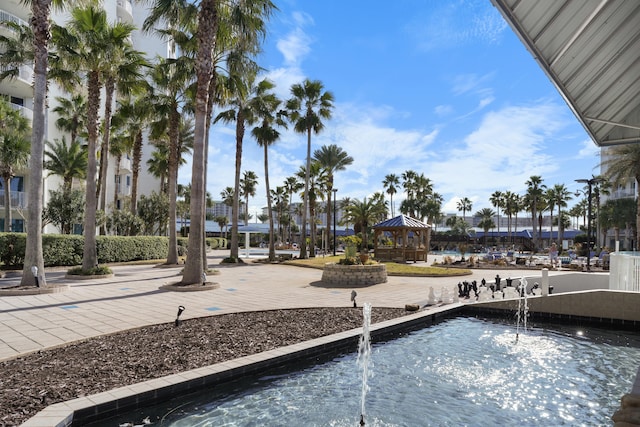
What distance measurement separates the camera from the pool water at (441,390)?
15.3 ft

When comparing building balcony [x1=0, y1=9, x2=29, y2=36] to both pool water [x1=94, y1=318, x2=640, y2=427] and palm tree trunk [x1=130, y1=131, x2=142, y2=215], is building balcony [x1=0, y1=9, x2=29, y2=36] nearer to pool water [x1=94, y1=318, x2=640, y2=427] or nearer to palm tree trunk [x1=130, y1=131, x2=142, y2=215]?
palm tree trunk [x1=130, y1=131, x2=142, y2=215]

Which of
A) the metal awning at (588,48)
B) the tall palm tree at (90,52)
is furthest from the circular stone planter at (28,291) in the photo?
the metal awning at (588,48)

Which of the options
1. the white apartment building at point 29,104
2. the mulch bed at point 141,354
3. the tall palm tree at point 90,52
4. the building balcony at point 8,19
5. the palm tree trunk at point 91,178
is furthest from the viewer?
the white apartment building at point 29,104

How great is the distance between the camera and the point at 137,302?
10953mm

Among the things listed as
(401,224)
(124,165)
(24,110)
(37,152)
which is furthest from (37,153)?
(124,165)

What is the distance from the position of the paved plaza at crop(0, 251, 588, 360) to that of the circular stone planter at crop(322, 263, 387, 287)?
1.61 ft

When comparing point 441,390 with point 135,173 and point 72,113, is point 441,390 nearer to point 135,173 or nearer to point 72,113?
point 135,173

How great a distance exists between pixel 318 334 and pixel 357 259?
914cm

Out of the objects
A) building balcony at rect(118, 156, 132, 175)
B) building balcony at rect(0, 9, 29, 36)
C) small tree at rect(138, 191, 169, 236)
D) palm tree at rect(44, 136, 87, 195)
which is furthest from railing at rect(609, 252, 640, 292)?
building balcony at rect(118, 156, 132, 175)

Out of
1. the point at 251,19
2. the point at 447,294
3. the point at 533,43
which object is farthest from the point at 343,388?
the point at 251,19

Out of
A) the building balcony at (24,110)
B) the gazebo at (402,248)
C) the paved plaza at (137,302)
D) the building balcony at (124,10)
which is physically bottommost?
the paved plaza at (137,302)

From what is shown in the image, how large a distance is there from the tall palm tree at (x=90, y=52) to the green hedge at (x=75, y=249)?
5.18 meters

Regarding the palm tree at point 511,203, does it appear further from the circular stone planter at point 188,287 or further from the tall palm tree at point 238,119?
the circular stone planter at point 188,287

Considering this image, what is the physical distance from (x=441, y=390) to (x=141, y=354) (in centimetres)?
444
